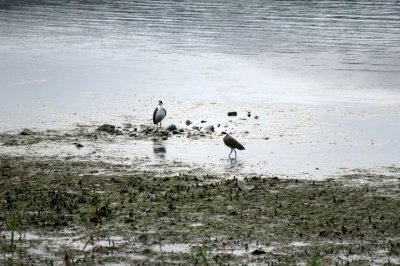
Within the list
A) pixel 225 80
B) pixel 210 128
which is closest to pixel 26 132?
pixel 210 128

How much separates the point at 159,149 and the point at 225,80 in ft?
40.8

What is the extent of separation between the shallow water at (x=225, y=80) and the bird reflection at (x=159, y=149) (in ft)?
0.16

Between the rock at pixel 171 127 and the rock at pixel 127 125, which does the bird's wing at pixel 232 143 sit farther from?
the rock at pixel 127 125

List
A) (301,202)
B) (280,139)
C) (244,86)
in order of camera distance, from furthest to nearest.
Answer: (244,86), (280,139), (301,202)

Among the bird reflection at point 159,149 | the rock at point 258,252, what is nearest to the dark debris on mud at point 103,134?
the bird reflection at point 159,149

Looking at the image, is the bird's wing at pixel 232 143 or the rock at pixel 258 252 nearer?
the rock at pixel 258 252

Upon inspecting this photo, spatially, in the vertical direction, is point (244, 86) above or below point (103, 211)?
above

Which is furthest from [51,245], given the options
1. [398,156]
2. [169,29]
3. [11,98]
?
[169,29]

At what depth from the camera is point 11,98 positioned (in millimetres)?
28375

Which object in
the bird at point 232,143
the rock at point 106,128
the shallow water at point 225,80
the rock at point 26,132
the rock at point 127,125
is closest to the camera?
the bird at point 232,143

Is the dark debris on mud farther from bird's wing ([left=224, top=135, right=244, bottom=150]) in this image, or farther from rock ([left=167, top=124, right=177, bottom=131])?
bird's wing ([left=224, top=135, right=244, bottom=150])

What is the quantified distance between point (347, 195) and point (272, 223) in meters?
2.64

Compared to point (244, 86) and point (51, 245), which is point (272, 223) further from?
point (244, 86)

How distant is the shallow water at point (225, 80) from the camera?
21.5 meters
